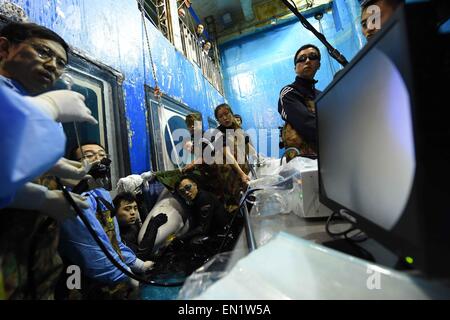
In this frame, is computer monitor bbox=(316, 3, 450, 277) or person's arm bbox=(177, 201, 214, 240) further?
person's arm bbox=(177, 201, 214, 240)

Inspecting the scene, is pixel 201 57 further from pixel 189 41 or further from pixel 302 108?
pixel 302 108

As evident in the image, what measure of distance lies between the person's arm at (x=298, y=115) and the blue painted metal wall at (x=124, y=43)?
1.49 metres

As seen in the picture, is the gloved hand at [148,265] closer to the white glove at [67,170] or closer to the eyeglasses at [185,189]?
the eyeglasses at [185,189]

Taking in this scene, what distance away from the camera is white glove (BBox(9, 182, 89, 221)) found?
687 millimetres

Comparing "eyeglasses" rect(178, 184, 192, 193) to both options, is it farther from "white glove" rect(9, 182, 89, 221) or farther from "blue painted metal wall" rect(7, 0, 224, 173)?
"white glove" rect(9, 182, 89, 221)

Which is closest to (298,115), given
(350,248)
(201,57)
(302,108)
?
(302,108)

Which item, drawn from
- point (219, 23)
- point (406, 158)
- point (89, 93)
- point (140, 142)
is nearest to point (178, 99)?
point (140, 142)

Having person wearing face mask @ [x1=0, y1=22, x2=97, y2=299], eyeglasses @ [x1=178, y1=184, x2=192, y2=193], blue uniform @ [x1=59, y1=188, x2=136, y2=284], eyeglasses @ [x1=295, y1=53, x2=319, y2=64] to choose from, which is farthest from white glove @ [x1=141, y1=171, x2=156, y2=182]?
eyeglasses @ [x1=295, y1=53, x2=319, y2=64]

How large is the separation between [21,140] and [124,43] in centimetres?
218

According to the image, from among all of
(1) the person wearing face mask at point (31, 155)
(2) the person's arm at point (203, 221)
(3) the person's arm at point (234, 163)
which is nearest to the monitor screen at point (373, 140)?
(1) the person wearing face mask at point (31, 155)

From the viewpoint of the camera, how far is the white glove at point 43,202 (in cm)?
69

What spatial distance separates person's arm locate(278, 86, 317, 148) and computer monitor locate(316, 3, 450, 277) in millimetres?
1027

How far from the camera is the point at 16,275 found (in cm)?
65

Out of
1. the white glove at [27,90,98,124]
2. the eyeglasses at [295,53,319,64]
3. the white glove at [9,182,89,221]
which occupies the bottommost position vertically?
the white glove at [9,182,89,221]
